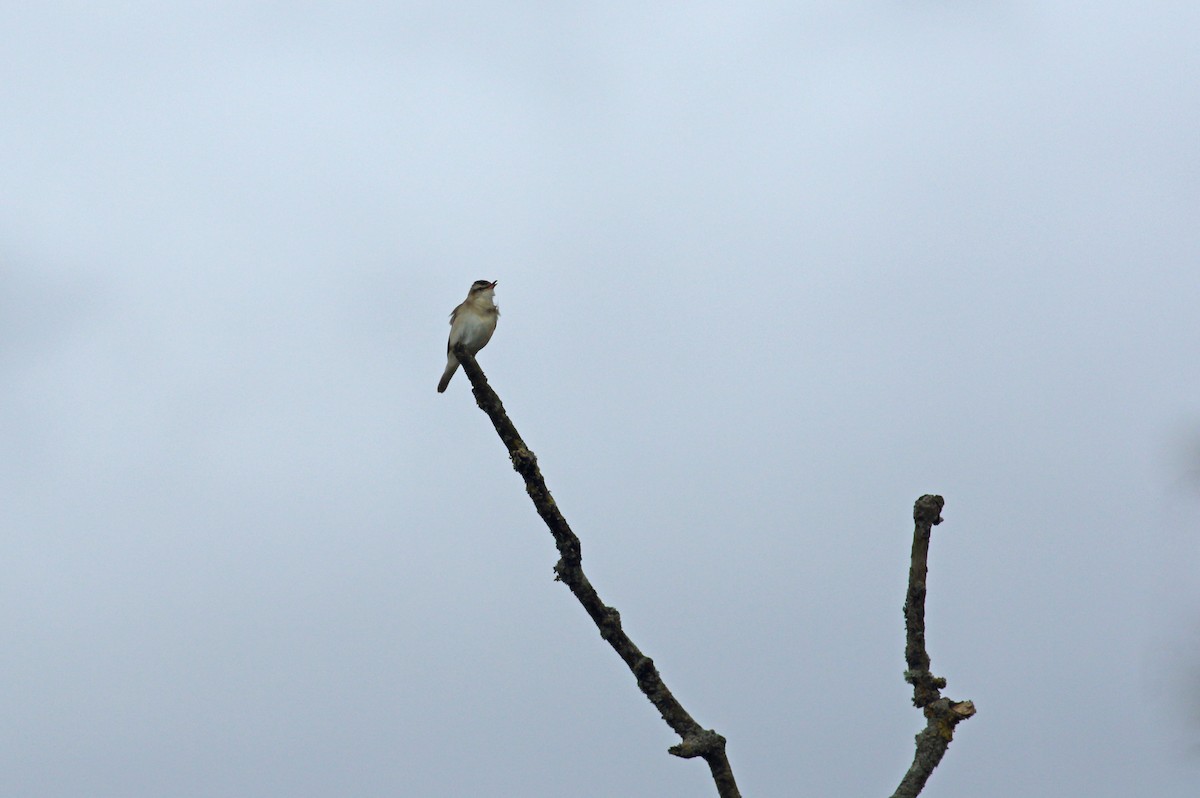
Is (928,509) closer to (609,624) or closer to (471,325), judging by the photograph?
(609,624)

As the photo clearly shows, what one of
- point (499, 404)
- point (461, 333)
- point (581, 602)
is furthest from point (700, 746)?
point (461, 333)

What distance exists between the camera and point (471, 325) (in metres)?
14.6

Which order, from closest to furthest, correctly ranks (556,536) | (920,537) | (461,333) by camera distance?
(920,537), (556,536), (461,333)

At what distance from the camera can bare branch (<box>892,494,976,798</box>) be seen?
812cm

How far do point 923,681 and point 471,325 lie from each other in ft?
26.4

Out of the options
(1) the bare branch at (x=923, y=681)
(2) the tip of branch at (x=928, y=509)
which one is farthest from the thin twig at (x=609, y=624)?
(2) the tip of branch at (x=928, y=509)

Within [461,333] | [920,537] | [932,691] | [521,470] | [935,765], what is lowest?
[935,765]

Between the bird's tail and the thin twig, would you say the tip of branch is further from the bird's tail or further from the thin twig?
the bird's tail

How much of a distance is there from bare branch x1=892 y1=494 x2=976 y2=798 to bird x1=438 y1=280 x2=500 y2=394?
7597 mm

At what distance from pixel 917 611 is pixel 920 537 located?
2.01 ft

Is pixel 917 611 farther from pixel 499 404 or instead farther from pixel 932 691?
pixel 499 404

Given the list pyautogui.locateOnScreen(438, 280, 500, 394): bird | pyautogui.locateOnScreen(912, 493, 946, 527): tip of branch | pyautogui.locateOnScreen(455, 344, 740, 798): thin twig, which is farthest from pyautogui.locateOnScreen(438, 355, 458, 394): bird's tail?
pyautogui.locateOnScreen(912, 493, 946, 527): tip of branch

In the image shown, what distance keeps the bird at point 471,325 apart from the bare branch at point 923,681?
7597 mm

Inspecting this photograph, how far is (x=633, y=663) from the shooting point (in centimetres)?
880
